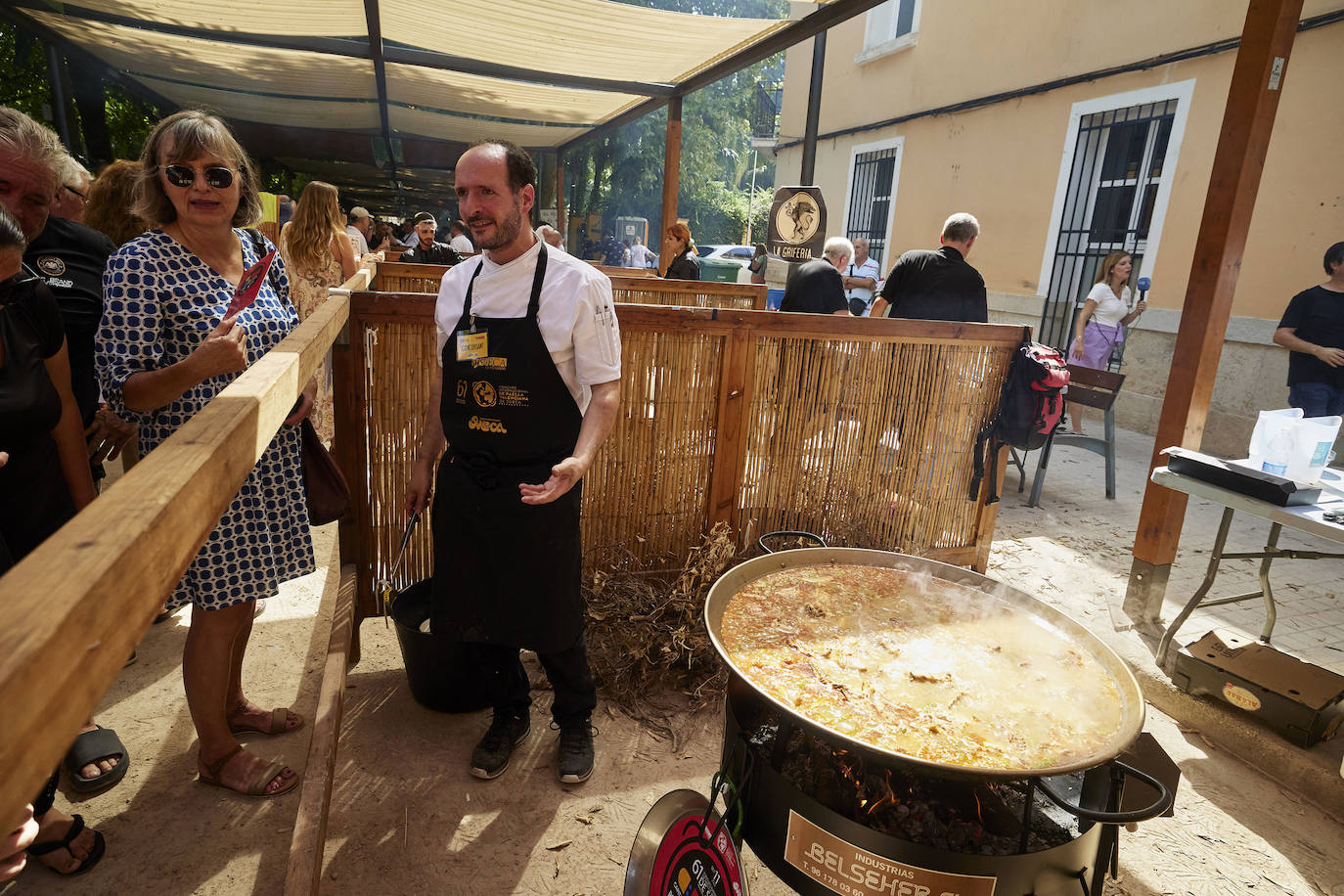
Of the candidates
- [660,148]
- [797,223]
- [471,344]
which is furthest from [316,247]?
[660,148]

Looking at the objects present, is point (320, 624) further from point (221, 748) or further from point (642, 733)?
point (642, 733)

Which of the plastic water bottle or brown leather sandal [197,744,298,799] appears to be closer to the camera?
brown leather sandal [197,744,298,799]

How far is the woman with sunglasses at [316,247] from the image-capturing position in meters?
5.41

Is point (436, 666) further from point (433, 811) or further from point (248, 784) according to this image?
point (248, 784)

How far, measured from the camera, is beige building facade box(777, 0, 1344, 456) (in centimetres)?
772

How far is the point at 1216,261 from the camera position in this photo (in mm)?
3756

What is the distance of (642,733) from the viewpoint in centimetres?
313

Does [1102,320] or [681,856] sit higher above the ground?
[1102,320]

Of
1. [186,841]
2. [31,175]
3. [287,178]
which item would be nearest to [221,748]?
[186,841]

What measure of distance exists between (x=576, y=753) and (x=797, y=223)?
636 centimetres

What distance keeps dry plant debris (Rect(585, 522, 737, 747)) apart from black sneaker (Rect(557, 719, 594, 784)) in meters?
0.41

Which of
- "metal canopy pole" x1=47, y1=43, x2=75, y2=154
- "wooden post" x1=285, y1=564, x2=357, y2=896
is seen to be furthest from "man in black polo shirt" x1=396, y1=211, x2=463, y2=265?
"wooden post" x1=285, y1=564, x2=357, y2=896

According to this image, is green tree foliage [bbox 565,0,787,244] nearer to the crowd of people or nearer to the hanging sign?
the hanging sign

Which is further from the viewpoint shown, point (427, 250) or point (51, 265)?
point (427, 250)
